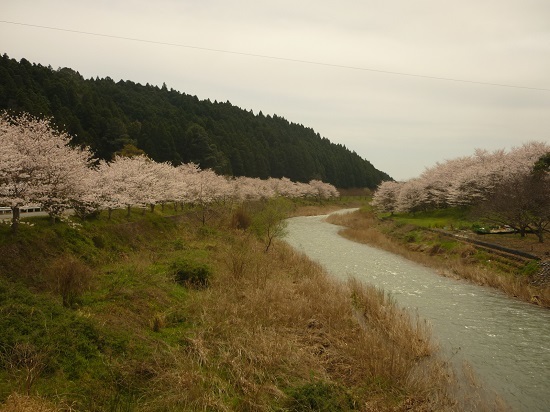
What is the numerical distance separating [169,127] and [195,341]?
3032 inches

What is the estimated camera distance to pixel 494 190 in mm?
40688

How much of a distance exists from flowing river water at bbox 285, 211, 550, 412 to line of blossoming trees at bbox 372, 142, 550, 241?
841 centimetres

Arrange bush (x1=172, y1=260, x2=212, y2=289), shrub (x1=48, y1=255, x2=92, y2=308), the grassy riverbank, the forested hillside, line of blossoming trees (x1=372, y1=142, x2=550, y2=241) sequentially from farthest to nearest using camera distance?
1. the forested hillside
2. line of blossoming trees (x1=372, y1=142, x2=550, y2=241)
3. bush (x1=172, y1=260, x2=212, y2=289)
4. shrub (x1=48, y1=255, x2=92, y2=308)
5. the grassy riverbank

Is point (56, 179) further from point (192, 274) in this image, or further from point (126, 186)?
point (126, 186)

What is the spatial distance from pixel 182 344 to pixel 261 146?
101 meters

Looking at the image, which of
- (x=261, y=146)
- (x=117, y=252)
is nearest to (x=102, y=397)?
(x=117, y=252)

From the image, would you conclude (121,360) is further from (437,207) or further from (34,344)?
(437,207)

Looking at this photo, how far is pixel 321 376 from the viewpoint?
1084 cm

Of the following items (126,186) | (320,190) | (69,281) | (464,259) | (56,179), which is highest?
(320,190)

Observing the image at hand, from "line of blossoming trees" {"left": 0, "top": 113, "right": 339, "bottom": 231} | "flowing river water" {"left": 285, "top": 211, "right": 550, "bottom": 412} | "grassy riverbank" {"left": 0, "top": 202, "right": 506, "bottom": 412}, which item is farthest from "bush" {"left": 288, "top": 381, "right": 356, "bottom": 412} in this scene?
"line of blossoming trees" {"left": 0, "top": 113, "right": 339, "bottom": 231}

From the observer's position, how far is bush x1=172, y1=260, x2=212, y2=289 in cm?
1814

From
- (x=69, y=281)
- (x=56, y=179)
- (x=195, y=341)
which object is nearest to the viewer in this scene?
(x=195, y=341)

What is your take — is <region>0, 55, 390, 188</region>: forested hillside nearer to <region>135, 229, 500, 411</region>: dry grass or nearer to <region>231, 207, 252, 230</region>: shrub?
<region>231, 207, 252, 230</region>: shrub

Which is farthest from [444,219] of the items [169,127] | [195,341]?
[169,127]
